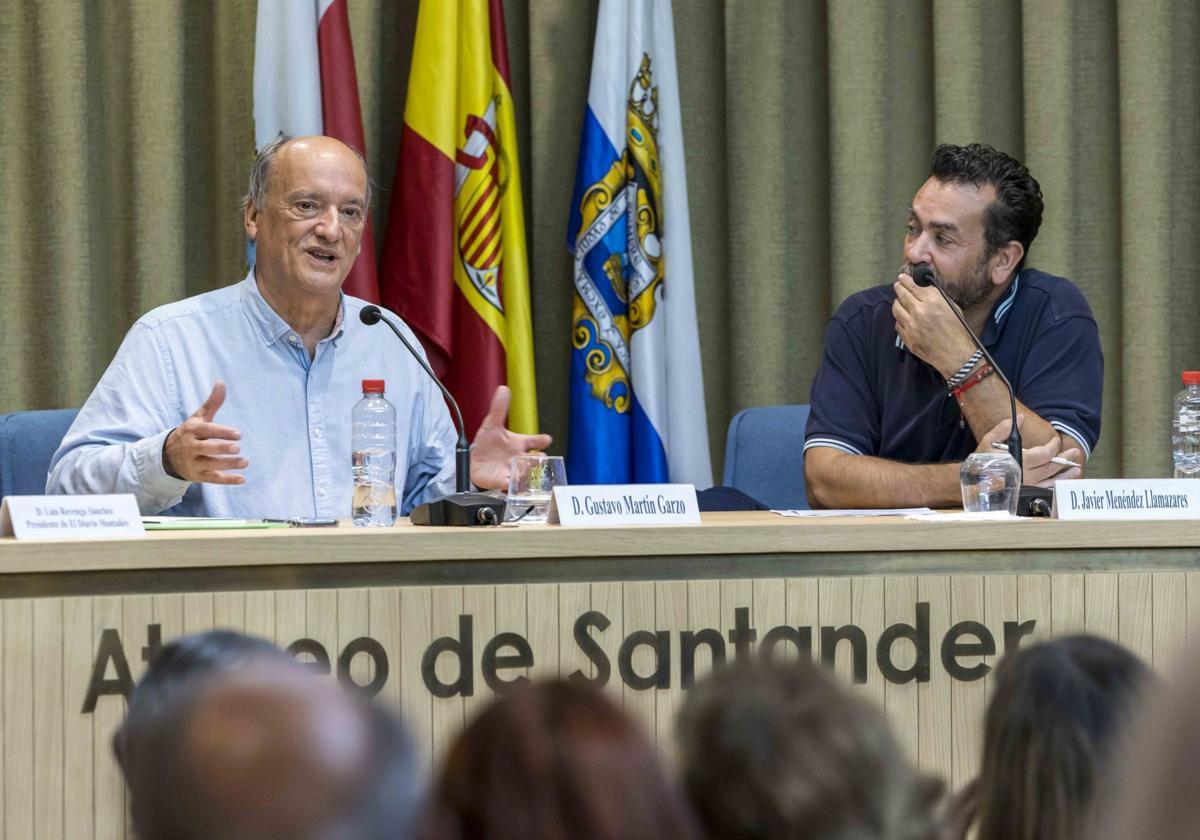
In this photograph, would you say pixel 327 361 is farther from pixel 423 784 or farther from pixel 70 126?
pixel 423 784

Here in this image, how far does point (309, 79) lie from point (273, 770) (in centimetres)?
344

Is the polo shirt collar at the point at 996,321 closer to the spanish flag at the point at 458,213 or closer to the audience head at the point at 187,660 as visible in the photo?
the spanish flag at the point at 458,213

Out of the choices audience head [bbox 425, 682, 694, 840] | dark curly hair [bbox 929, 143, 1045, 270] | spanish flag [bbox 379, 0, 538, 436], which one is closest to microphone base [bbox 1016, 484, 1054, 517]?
dark curly hair [bbox 929, 143, 1045, 270]

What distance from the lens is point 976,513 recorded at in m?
2.42

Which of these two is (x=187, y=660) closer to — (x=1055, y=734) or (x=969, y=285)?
(x=1055, y=734)

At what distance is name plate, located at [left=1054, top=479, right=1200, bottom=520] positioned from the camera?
2.26 metres

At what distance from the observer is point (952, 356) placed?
306 centimetres

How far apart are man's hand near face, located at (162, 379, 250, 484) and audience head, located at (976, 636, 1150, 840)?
171 centimetres

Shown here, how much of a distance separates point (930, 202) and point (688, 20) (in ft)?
4.46

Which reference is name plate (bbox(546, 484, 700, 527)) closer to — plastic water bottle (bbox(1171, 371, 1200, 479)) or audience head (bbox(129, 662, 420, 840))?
plastic water bottle (bbox(1171, 371, 1200, 479))

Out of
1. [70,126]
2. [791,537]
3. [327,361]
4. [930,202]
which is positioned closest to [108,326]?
[70,126]

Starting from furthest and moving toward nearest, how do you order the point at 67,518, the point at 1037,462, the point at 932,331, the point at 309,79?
1. the point at 309,79
2. the point at 932,331
3. the point at 1037,462
4. the point at 67,518

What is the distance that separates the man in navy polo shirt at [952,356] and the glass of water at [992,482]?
42cm

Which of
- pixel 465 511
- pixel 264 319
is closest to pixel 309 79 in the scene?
pixel 264 319
